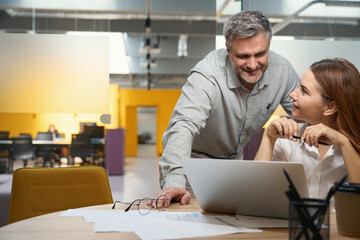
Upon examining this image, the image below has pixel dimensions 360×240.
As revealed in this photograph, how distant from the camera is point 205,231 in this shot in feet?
3.41

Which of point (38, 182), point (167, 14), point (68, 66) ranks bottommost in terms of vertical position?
point (38, 182)

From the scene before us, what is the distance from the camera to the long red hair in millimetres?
1606

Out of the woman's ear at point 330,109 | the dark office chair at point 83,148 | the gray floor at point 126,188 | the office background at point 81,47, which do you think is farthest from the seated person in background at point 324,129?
the dark office chair at point 83,148

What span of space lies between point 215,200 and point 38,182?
3.18ft

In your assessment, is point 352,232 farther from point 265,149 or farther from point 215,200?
point 265,149

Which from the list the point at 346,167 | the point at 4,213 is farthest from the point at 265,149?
the point at 4,213

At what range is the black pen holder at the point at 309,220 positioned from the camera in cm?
77

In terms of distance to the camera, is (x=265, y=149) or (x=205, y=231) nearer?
(x=205, y=231)

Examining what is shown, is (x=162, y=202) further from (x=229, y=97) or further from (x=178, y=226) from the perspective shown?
(x=229, y=97)

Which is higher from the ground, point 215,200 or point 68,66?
point 68,66

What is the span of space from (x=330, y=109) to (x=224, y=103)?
24.1 inches

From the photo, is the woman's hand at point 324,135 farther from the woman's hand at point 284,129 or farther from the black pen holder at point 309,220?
the black pen holder at point 309,220

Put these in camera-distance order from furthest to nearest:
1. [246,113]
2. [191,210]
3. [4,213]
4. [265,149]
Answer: [4,213] < [246,113] < [265,149] < [191,210]

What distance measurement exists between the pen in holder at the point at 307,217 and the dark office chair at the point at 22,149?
4.71 metres
